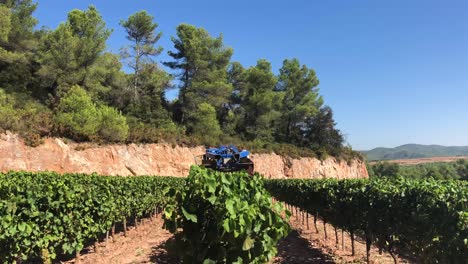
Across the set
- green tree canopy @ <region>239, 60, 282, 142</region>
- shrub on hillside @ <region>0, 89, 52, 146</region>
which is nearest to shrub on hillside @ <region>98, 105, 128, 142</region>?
shrub on hillside @ <region>0, 89, 52, 146</region>

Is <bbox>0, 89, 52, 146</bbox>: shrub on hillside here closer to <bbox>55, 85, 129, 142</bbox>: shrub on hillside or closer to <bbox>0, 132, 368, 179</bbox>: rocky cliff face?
<bbox>0, 132, 368, 179</bbox>: rocky cliff face

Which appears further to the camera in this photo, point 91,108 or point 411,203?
point 91,108

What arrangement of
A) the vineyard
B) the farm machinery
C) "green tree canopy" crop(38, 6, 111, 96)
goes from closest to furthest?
the vineyard → the farm machinery → "green tree canopy" crop(38, 6, 111, 96)

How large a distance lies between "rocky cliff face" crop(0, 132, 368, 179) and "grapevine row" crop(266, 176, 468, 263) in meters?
20.1

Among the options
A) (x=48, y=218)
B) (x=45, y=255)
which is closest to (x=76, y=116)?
(x=48, y=218)

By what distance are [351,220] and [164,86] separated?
114 feet

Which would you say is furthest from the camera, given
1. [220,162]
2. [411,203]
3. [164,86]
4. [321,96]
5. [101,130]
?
[321,96]

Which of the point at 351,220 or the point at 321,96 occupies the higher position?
the point at 321,96

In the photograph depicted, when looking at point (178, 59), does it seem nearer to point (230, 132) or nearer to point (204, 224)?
point (230, 132)

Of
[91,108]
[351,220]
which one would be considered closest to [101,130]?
[91,108]

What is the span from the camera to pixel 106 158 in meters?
27.1

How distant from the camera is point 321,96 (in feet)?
180

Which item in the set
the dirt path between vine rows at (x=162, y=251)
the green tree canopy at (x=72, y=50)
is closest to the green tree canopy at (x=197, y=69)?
the green tree canopy at (x=72, y=50)

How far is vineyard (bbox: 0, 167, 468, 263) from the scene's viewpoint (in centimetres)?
436
